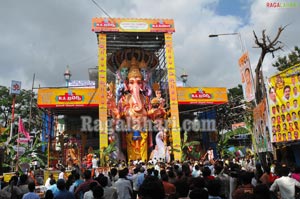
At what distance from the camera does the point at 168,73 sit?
22484 mm

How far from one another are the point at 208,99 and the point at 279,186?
20346 mm

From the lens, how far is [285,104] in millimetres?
14383

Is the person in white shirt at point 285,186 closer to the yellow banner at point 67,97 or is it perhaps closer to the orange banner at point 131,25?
the yellow banner at point 67,97

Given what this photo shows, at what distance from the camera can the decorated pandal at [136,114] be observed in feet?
71.8

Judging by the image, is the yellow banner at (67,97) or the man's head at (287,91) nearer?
the man's head at (287,91)

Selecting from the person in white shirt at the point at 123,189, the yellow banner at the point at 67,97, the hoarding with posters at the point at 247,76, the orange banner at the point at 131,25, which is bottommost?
the person in white shirt at the point at 123,189

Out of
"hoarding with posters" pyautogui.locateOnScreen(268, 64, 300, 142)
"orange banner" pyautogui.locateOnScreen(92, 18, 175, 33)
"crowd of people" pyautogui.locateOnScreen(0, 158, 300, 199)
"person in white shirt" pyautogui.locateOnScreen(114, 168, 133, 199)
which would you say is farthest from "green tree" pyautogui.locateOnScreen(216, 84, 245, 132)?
"person in white shirt" pyautogui.locateOnScreen(114, 168, 133, 199)

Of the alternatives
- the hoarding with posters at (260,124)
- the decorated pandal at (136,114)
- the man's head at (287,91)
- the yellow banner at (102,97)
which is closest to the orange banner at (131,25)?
the yellow banner at (102,97)

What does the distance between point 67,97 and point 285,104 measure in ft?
51.6

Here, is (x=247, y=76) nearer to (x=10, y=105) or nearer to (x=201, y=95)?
(x=201, y=95)

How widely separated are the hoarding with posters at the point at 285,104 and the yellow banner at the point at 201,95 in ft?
30.8

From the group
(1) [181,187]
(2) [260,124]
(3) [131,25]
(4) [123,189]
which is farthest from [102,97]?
(1) [181,187]

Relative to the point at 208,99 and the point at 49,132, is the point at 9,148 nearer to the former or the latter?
the point at 49,132

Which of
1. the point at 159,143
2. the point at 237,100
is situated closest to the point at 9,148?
the point at 159,143
